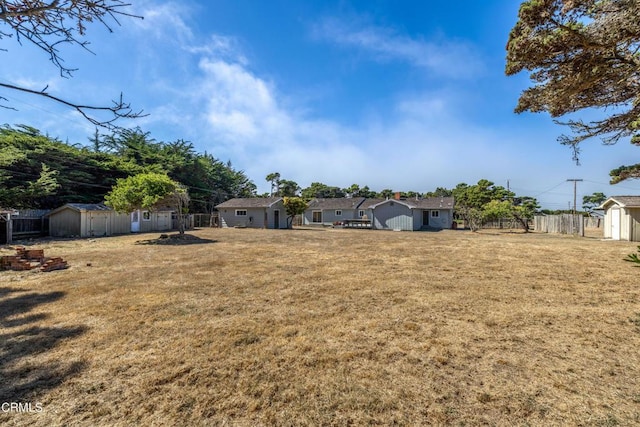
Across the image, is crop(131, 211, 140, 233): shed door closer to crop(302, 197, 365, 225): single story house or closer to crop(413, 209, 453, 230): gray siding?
crop(302, 197, 365, 225): single story house

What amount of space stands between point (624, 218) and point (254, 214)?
1094 inches

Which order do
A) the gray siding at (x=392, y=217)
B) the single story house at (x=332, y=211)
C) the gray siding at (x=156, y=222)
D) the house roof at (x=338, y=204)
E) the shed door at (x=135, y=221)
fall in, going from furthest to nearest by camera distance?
the house roof at (x=338, y=204) → the single story house at (x=332, y=211) → the gray siding at (x=392, y=217) → the gray siding at (x=156, y=222) → the shed door at (x=135, y=221)

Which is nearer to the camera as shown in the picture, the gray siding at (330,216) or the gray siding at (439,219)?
the gray siding at (439,219)

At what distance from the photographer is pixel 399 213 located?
27000 mm

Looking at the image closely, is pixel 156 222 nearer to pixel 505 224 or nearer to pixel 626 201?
pixel 626 201

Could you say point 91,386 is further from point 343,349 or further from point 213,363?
point 343,349

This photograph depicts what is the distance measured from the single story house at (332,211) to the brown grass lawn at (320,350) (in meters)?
24.8

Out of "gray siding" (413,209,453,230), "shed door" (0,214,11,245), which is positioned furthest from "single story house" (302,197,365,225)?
"shed door" (0,214,11,245)

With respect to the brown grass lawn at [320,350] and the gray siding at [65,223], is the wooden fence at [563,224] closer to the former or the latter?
the brown grass lawn at [320,350]

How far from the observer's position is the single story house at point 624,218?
53.6 feet

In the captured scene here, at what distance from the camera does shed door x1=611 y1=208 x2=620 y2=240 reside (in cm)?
1741

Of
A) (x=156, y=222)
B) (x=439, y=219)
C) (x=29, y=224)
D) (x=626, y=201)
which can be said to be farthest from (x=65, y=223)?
(x=626, y=201)

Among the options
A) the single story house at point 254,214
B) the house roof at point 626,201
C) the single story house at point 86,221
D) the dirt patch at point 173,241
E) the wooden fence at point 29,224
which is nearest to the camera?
the dirt patch at point 173,241

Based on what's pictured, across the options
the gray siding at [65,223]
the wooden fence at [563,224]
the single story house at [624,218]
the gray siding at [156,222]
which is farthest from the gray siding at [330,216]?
the gray siding at [65,223]
